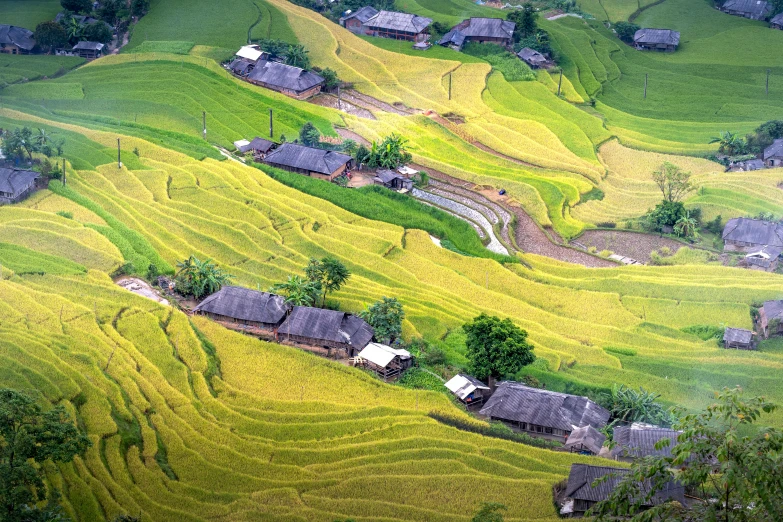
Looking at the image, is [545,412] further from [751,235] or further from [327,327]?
[751,235]

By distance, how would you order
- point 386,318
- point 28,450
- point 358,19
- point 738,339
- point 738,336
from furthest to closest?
point 358,19, point 738,336, point 738,339, point 386,318, point 28,450

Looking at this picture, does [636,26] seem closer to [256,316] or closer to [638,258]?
[638,258]

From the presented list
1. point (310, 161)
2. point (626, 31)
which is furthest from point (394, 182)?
point (626, 31)

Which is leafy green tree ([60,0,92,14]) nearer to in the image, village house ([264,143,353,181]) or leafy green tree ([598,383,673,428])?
village house ([264,143,353,181])

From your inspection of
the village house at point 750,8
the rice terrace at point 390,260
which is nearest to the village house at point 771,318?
the rice terrace at point 390,260

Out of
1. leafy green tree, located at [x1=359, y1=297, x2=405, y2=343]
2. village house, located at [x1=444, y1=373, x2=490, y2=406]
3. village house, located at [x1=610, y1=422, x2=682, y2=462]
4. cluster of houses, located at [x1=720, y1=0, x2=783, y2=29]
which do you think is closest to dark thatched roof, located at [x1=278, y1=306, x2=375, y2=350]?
leafy green tree, located at [x1=359, y1=297, x2=405, y2=343]

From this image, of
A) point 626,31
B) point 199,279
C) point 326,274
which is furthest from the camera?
point 626,31

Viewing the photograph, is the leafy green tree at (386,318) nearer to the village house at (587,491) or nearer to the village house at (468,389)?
the village house at (468,389)

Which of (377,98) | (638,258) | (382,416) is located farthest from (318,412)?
(377,98)
